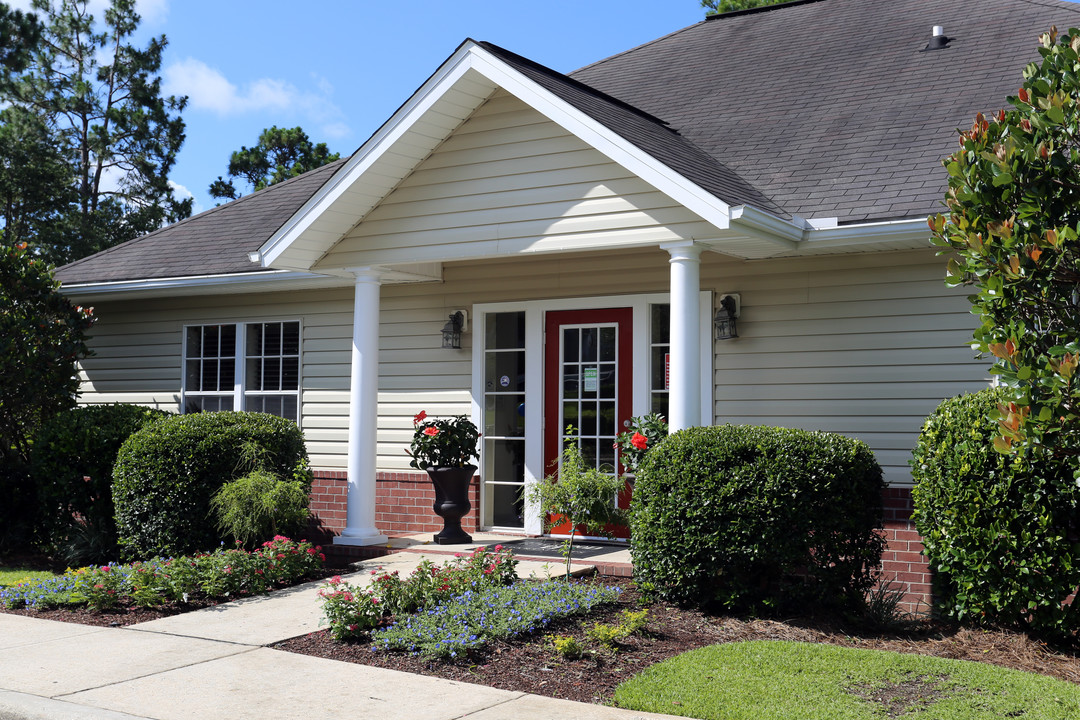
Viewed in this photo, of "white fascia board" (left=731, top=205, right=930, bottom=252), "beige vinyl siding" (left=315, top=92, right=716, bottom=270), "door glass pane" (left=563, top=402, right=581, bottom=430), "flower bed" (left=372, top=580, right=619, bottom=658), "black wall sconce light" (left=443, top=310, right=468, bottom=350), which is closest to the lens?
"flower bed" (left=372, top=580, right=619, bottom=658)

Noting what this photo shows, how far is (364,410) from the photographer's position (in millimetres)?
9664

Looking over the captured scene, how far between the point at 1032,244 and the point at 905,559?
138 inches

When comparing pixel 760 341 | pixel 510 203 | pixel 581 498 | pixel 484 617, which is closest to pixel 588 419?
pixel 760 341

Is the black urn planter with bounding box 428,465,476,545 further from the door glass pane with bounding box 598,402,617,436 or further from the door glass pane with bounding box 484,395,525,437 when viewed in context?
the door glass pane with bounding box 598,402,617,436

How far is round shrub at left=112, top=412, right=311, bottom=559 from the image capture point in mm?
8812

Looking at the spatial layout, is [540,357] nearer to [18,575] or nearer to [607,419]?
[607,419]

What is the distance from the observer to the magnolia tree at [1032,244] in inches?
201

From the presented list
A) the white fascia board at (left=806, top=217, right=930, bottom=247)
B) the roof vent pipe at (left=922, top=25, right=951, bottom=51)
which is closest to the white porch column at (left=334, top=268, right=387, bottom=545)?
the white fascia board at (left=806, top=217, right=930, bottom=247)

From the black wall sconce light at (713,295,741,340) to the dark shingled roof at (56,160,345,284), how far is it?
16.6 ft

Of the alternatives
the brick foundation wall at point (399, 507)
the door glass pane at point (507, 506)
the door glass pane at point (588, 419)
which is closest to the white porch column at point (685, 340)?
the door glass pane at point (588, 419)

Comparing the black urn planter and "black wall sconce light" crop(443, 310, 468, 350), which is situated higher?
"black wall sconce light" crop(443, 310, 468, 350)

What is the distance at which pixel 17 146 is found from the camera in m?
28.0

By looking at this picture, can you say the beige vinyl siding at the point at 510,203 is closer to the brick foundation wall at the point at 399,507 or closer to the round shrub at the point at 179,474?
the round shrub at the point at 179,474

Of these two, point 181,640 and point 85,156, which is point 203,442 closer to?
point 181,640
